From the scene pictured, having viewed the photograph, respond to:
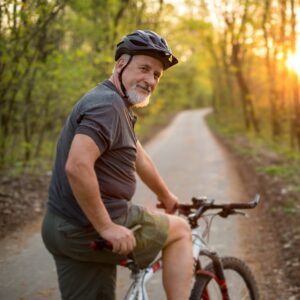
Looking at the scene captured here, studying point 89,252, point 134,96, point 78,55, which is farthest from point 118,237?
point 78,55

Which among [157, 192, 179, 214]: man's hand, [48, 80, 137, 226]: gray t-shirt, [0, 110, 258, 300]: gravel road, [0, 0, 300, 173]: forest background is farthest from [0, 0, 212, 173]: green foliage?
[48, 80, 137, 226]: gray t-shirt

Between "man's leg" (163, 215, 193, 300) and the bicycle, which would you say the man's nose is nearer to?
"man's leg" (163, 215, 193, 300)

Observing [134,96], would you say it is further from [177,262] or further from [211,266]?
[211,266]

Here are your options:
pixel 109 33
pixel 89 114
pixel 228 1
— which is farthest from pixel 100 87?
pixel 228 1

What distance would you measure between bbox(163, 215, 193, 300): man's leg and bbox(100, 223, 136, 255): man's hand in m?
0.40

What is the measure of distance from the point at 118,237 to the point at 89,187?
297 mm

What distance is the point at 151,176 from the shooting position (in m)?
3.10

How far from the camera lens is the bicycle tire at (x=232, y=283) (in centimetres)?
311

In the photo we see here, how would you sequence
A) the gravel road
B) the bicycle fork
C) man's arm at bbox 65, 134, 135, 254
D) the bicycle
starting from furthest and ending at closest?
1. the gravel road
2. the bicycle fork
3. the bicycle
4. man's arm at bbox 65, 134, 135, 254

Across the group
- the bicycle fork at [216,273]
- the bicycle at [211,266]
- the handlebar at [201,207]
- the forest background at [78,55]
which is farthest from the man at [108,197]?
the forest background at [78,55]

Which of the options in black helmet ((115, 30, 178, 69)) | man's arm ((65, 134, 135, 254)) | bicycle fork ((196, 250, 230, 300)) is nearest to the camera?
man's arm ((65, 134, 135, 254))

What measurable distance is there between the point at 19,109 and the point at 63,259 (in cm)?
935

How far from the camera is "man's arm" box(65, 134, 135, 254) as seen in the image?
7.00ft

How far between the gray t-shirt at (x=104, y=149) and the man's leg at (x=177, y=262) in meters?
0.37
